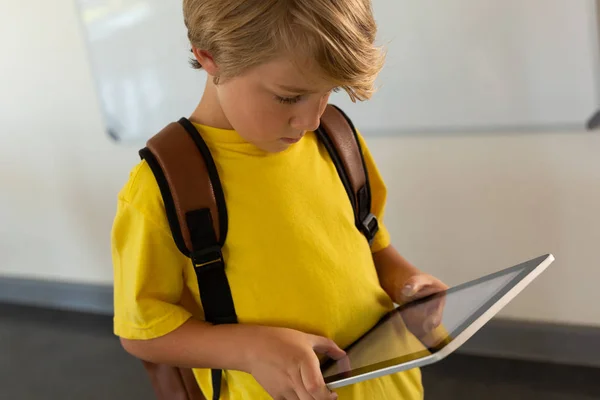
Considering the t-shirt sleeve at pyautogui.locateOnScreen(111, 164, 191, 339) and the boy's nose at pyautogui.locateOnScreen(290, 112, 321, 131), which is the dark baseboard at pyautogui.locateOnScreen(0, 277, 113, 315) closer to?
the t-shirt sleeve at pyautogui.locateOnScreen(111, 164, 191, 339)

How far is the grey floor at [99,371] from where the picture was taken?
1419 millimetres

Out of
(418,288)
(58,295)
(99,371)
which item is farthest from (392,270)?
(58,295)

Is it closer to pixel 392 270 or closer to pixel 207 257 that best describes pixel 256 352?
pixel 207 257

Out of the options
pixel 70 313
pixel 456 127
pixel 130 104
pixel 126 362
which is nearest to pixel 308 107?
pixel 456 127

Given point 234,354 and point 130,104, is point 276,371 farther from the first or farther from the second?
point 130,104

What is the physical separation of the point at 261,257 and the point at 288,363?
0.12 m

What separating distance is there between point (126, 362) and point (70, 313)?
0.40 meters

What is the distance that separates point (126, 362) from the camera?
1.76 m

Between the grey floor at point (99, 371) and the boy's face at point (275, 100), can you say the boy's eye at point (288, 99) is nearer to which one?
the boy's face at point (275, 100)

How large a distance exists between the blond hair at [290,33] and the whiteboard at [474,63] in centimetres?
75

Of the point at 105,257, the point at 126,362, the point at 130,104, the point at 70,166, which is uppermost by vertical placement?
the point at 130,104

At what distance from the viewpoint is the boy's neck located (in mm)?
639

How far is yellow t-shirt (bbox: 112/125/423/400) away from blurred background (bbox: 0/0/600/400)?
726 mm

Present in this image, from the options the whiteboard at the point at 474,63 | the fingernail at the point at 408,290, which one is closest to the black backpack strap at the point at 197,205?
the fingernail at the point at 408,290
